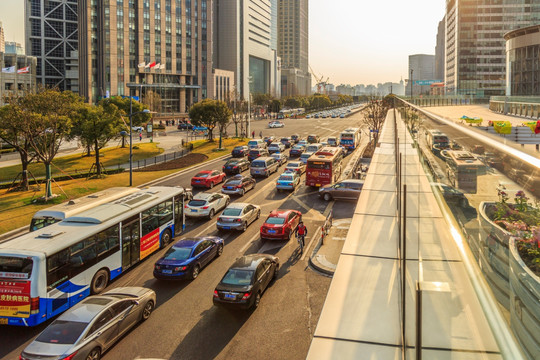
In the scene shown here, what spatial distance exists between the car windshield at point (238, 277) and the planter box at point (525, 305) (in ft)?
42.3

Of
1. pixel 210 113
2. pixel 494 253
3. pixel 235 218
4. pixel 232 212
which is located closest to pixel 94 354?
pixel 494 253

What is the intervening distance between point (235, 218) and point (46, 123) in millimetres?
16312

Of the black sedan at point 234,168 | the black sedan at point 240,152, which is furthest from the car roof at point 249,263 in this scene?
the black sedan at point 240,152

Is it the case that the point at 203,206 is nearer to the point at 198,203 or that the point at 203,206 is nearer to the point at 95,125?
the point at 198,203

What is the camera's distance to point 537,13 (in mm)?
124562

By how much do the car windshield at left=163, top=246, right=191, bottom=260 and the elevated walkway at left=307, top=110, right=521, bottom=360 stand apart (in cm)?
933

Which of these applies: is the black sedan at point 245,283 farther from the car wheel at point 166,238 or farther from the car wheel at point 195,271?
the car wheel at point 166,238

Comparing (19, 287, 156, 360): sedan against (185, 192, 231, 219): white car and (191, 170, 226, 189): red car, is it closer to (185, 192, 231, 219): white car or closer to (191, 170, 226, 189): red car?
(185, 192, 231, 219): white car

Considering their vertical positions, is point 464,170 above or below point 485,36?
below

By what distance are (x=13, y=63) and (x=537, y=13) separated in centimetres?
13997

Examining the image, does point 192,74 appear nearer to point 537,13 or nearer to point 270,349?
point 537,13

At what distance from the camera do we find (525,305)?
1686 millimetres

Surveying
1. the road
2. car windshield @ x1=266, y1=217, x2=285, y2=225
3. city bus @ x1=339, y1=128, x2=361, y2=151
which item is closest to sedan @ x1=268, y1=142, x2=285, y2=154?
city bus @ x1=339, y1=128, x2=361, y2=151

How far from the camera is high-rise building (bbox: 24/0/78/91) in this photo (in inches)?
4685
